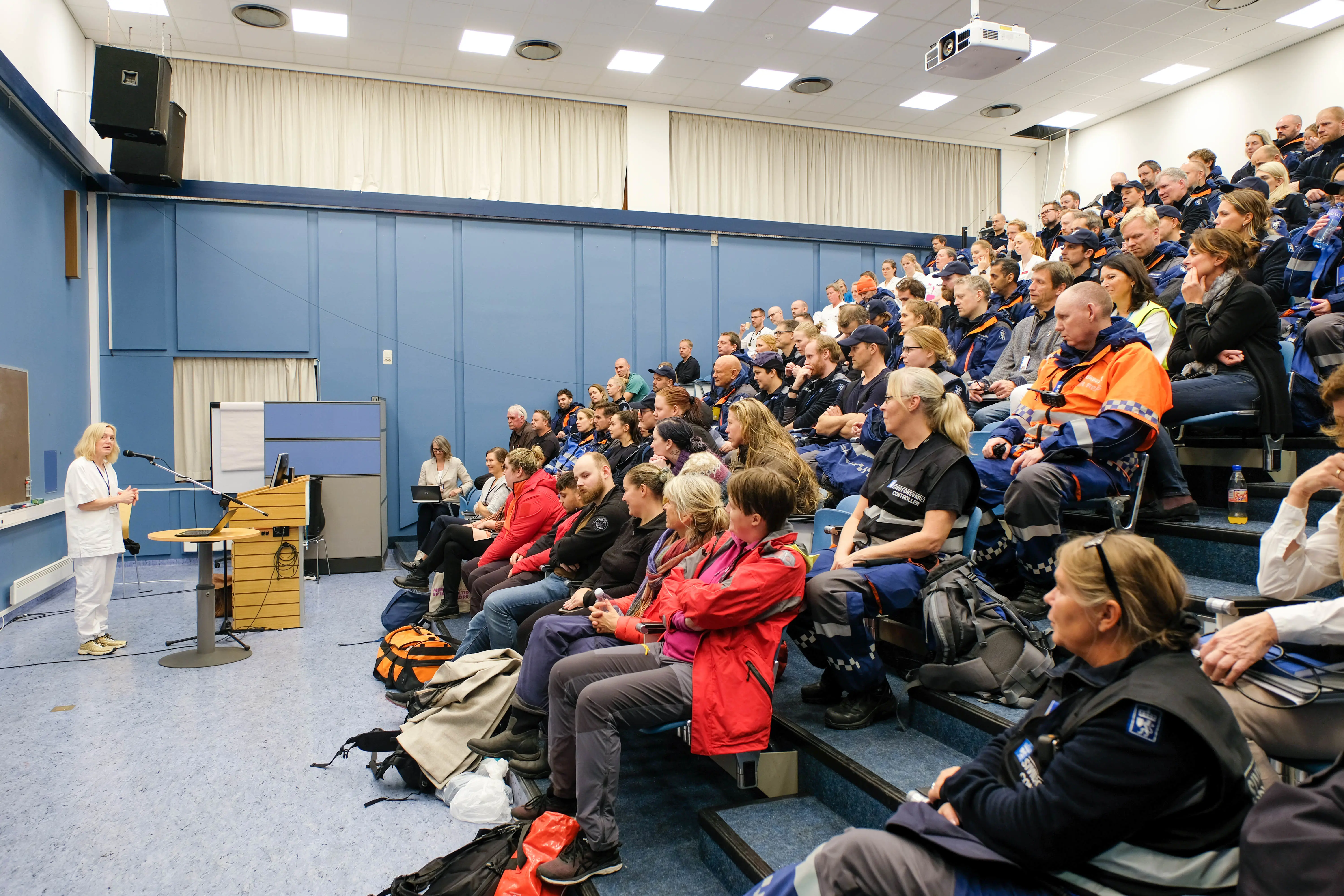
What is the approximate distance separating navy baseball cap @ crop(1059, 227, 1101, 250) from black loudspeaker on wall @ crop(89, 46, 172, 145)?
23.1ft

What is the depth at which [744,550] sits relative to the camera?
2.47 m

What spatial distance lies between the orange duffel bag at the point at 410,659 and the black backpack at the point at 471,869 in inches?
60.0

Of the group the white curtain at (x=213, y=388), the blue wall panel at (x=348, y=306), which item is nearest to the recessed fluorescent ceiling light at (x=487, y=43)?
the blue wall panel at (x=348, y=306)

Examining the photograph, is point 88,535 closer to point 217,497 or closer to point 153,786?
point 153,786

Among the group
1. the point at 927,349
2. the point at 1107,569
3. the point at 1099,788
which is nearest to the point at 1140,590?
the point at 1107,569

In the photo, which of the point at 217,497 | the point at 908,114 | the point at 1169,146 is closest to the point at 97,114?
the point at 217,497

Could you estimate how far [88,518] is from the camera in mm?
4773

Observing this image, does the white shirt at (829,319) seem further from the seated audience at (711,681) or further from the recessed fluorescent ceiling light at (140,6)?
the recessed fluorescent ceiling light at (140,6)

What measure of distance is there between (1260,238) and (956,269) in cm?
386

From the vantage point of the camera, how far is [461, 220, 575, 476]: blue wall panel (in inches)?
364

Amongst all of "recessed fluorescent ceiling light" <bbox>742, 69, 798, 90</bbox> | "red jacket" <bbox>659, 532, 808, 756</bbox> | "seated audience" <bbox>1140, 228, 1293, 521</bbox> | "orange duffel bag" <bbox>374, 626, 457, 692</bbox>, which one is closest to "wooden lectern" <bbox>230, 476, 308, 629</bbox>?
"orange duffel bag" <bbox>374, 626, 457, 692</bbox>

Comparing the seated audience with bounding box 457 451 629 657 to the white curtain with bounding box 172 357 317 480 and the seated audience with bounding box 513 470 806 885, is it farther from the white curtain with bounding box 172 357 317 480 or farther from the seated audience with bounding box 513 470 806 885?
the white curtain with bounding box 172 357 317 480

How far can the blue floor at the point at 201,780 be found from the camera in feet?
8.00

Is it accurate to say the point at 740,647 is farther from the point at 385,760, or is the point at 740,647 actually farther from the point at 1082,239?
the point at 1082,239
